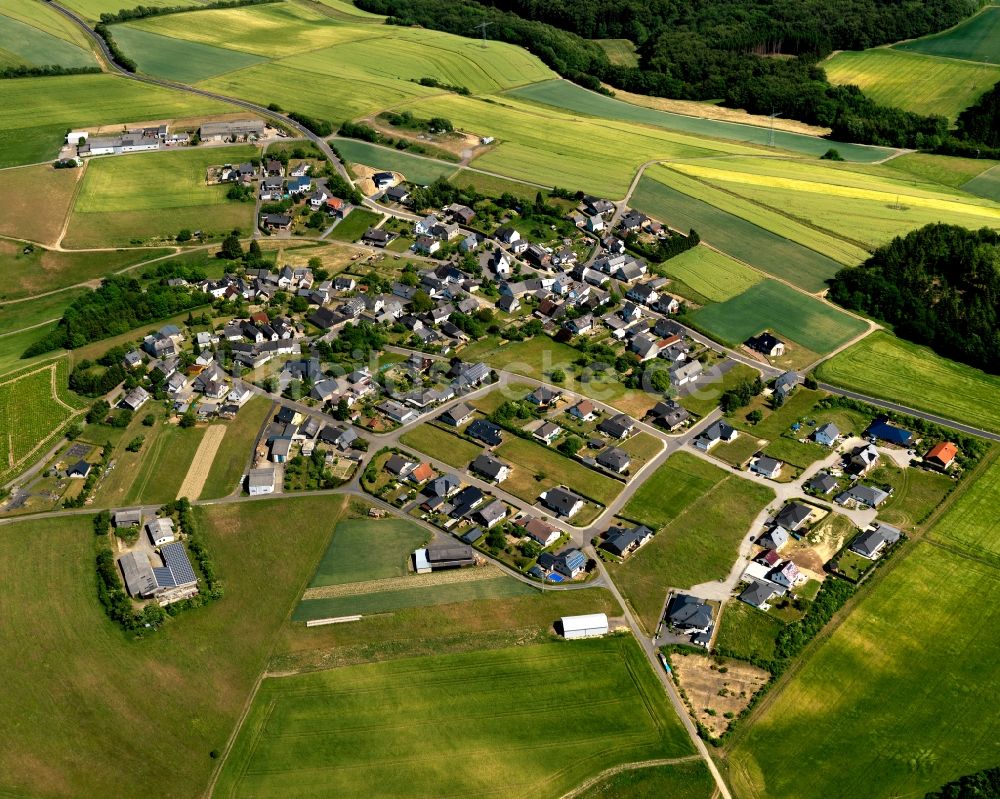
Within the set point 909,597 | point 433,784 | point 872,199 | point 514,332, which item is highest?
point 872,199

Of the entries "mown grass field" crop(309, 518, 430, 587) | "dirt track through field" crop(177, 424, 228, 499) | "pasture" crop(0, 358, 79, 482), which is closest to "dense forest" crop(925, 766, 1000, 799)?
"mown grass field" crop(309, 518, 430, 587)

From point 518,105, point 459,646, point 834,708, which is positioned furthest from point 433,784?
point 518,105

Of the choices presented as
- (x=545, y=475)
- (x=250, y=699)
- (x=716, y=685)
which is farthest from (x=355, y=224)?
(x=716, y=685)

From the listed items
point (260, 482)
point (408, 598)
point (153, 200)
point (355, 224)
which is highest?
point (153, 200)

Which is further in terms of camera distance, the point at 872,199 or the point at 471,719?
the point at 872,199

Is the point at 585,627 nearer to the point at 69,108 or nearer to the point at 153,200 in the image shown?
the point at 153,200

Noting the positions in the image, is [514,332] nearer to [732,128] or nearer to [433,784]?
[433,784]

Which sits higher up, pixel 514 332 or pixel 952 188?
pixel 952 188
